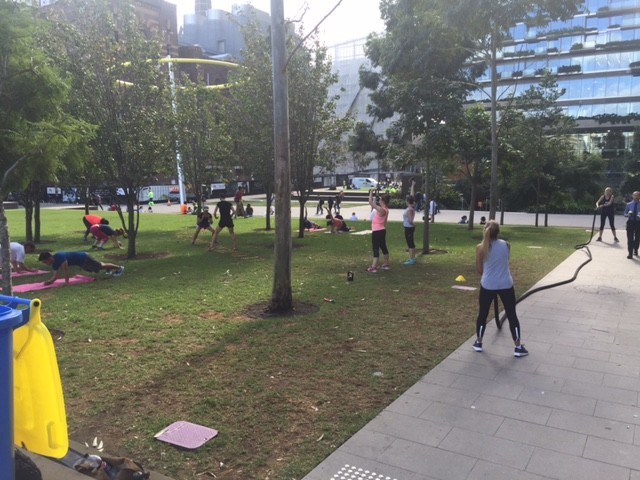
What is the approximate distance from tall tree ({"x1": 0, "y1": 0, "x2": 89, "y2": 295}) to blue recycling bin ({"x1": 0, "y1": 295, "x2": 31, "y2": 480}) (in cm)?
457

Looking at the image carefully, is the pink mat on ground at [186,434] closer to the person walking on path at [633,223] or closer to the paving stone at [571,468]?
the paving stone at [571,468]

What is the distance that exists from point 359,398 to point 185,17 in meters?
96.6

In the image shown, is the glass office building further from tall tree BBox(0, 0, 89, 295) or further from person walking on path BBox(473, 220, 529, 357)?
tall tree BBox(0, 0, 89, 295)

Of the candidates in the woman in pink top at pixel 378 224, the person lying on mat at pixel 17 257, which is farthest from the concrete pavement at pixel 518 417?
the person lying on mat at pixel 17 257

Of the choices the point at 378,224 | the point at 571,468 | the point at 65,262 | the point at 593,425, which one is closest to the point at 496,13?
the point at 378,224

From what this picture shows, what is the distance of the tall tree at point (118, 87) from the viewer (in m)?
12.3

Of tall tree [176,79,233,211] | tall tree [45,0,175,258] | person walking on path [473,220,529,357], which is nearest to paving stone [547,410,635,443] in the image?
person walking on path [473,220,529,357]

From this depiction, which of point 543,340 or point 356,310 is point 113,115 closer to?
point 356,310

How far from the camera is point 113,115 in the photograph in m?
12.6

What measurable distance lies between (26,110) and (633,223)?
13924 mm

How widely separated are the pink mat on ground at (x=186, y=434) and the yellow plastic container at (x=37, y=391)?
1466 mm

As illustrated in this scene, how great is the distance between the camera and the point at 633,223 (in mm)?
13383

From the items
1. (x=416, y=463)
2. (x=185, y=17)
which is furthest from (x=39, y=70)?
(x=185, y=17)

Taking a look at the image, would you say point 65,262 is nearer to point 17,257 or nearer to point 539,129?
point 17,257
